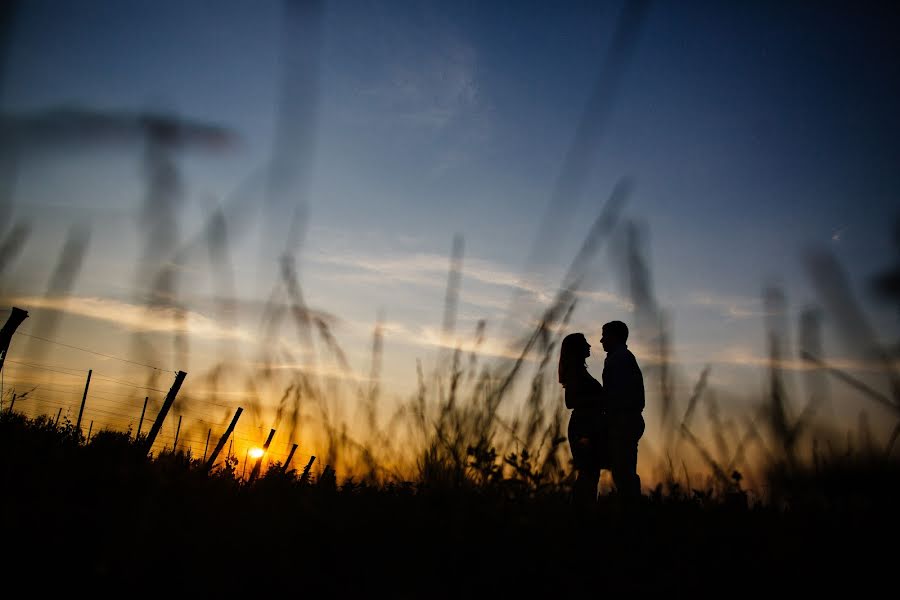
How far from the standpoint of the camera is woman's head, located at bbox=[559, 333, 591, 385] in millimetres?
5910

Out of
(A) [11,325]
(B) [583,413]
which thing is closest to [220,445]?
(A) [11,325]

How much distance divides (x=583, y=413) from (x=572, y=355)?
67cm

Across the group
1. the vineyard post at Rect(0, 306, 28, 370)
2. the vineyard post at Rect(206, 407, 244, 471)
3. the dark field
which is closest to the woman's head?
the dark field

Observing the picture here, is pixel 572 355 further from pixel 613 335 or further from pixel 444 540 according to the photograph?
pixel 444 540

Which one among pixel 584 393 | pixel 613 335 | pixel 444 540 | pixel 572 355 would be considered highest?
pixel 613 335

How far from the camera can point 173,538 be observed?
97.3 inches

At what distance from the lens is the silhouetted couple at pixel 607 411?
202 inches

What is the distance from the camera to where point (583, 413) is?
225 inches

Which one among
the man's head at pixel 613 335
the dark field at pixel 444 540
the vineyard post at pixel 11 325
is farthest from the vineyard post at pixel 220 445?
the man's head at pixel 613 335

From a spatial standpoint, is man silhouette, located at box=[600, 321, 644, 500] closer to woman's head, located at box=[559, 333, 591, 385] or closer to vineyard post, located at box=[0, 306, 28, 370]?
woman's head, located at box=[559, 333, 591, 385]

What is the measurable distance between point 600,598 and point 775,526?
4.78 feet

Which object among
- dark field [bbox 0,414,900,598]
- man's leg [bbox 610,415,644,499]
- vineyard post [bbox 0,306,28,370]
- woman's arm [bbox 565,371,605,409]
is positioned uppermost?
vineyard post [bbox 0,306,28,370]

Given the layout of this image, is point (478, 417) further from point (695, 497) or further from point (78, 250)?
point (78, 250)

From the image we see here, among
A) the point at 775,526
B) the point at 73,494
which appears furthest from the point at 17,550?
the point at 775,526
